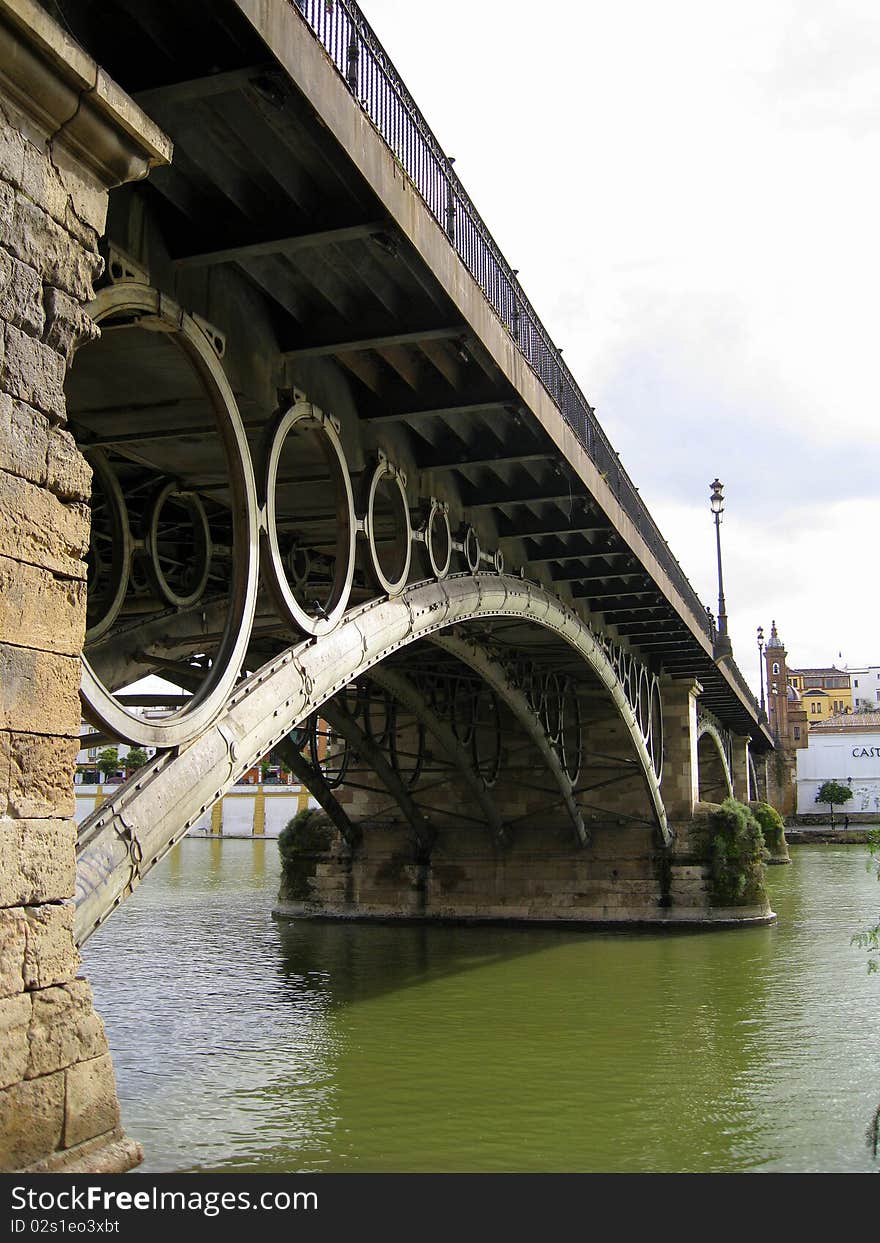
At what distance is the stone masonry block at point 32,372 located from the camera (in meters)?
4.97

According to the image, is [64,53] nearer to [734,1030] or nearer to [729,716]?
[734,1030]

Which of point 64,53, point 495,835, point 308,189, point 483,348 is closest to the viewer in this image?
point 64,53

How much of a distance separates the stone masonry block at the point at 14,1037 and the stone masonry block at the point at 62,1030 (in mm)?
30

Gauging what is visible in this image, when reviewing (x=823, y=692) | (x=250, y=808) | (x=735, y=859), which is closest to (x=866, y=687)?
(x=823, y=692)

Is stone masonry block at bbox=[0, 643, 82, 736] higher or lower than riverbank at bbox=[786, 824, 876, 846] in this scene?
higher

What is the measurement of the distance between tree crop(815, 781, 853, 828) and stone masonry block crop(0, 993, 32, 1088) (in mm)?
86361

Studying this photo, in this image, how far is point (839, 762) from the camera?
298 ft

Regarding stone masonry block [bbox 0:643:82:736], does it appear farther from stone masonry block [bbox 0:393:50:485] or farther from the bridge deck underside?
the bridge deck underside

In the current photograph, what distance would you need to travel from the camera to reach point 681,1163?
30.0 ft

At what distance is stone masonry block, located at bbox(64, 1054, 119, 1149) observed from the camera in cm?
489

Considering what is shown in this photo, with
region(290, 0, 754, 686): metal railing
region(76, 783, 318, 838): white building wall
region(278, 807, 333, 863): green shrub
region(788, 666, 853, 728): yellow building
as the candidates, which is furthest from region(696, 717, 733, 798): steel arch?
region(788, 666, 853, 728): yellow building

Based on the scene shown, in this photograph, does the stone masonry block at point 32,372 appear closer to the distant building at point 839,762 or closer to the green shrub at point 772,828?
the green shrub at point 772,828

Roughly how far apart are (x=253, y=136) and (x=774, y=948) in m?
18.8
